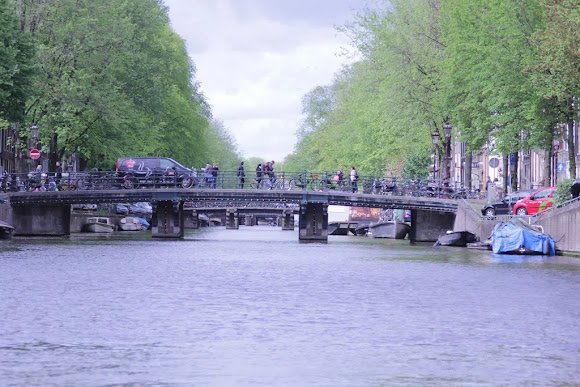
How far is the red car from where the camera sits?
6456 cm

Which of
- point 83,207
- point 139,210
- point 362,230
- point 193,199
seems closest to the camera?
point 193,199

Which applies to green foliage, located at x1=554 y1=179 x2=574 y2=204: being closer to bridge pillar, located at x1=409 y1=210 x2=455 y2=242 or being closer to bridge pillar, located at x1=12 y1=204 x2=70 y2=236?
bridge pillar, located at x1=409 y1=210 x2=455 y2=242

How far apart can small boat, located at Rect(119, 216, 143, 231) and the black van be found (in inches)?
937

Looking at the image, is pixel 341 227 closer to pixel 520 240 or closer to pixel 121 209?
pixel 121 209

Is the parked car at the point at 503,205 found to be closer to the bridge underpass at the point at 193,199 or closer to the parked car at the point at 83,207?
the bridge underpass at the point at 193,199

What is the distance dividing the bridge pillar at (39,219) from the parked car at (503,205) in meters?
23.2

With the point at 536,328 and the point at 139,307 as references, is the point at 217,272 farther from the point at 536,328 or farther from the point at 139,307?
the point at 536,328

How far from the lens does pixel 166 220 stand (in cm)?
8169

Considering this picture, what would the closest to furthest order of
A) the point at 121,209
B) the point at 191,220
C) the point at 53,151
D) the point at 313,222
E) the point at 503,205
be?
the point at 503,205 < the point at 53,151 < the point at 313,222 < the point at 121,209 < the point at 191,220

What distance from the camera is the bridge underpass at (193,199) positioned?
75812 mm

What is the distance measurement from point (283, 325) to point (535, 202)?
42.2 m

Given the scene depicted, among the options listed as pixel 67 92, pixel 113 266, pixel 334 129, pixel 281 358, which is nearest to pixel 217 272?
pixel 113 266

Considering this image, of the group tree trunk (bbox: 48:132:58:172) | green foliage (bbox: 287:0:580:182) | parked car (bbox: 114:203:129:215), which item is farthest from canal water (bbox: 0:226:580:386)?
parked car (bbox: 114:203:129:215)

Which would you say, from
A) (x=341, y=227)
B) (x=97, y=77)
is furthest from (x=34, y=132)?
(x=341, y=227)
